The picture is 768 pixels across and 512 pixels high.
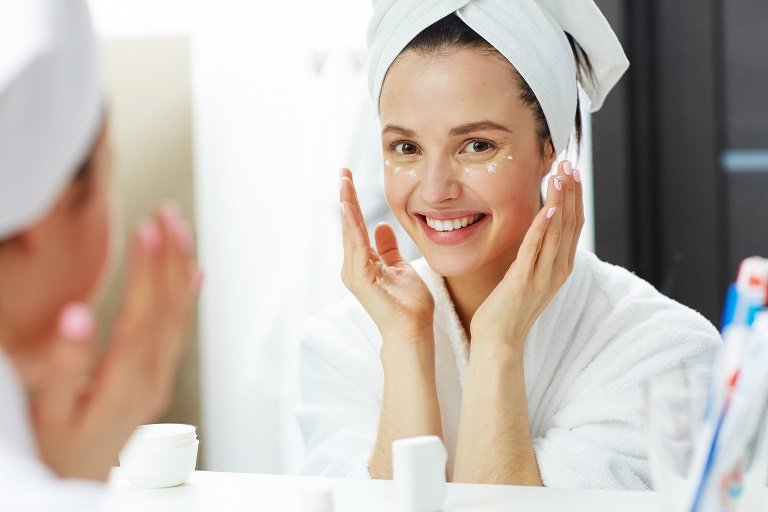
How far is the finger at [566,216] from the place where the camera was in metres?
0.97

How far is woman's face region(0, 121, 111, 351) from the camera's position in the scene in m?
0.39

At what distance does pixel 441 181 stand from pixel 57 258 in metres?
0.62

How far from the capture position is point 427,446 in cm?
69

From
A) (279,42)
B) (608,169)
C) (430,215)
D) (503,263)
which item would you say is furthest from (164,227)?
(279,42)

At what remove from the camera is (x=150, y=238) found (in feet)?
1.39

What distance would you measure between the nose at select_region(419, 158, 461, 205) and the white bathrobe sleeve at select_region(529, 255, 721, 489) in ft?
0.60

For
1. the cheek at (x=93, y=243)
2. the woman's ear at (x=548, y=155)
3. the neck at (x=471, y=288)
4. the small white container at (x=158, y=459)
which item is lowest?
the small white container at (x=158, y=459)

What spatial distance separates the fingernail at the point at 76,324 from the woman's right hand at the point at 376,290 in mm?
649

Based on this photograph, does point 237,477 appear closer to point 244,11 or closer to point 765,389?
point 765,389

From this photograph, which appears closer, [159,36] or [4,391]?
[4,391]

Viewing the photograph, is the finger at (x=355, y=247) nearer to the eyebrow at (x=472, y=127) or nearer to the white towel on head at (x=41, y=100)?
the eyebrow at (x=472, y=127)

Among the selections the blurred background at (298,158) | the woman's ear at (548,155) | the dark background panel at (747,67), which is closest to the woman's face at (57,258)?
the woman's ear at (548,155)

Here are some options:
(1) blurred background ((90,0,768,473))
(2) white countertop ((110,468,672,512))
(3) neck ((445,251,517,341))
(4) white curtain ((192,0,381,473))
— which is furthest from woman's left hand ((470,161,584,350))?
(4) white curtain ((192,0,381,473))

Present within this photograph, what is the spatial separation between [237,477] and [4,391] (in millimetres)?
444
